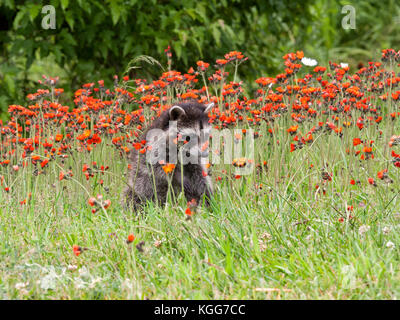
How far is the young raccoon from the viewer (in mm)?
5473

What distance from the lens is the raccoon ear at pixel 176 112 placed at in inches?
209

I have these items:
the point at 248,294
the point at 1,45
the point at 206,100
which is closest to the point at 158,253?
the point at 248,294

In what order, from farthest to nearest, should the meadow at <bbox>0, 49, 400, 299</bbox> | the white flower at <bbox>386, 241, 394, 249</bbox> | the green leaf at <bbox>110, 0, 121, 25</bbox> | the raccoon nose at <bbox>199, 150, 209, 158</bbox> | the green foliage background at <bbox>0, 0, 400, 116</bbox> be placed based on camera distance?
the green foliage background at <bbox>0, 0, 400, 116</bbox>
the green leaf at <bbox>110, 0, 121, 25</bbox>
the raccoon nose at <bbox>199, 150, 209, 158</bbox>
the white flower at <bbox>386, 241, 394, 249</bbox>
the meadow at <bbox>0, 49, 400, 299</bbox>

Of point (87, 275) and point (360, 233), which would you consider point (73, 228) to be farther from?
point (360, 233)

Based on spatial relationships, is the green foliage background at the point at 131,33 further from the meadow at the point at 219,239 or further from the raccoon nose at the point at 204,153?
the raccoon nose at the point at 204,153

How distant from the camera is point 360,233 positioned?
13.2 feet

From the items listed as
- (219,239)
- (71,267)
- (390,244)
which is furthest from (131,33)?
(390,244)

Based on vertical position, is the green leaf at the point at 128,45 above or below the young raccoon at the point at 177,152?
above

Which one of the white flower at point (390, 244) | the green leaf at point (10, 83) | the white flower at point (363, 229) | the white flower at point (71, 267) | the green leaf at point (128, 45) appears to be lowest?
the white flower at point (71, 267)

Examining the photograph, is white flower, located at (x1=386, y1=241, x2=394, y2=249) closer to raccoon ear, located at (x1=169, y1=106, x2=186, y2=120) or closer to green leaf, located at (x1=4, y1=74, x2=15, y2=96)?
raccoon ear, located at (x1=169, y1=106, x2=186, y2=120)

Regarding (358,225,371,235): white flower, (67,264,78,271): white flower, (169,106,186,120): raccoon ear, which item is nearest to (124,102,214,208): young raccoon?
(169,106,186,120): raccoon ear

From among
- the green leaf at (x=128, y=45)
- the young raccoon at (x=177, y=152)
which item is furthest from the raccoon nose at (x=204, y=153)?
the green leaf at (x=128, y=45)

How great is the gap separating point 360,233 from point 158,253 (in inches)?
57.2

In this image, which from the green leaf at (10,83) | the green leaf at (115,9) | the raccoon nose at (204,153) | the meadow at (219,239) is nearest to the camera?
the meadow at (219,239)
